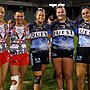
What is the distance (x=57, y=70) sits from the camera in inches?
247

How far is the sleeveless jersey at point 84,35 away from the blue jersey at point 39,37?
0.70 meters

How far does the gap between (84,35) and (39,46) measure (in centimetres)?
101

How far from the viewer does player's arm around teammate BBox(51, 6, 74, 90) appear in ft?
20.3

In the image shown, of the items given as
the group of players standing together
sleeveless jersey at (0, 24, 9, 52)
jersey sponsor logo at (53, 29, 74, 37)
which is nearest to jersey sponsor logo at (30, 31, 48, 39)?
the group of players standing together

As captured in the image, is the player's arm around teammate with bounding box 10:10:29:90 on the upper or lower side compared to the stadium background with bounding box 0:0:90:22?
lower

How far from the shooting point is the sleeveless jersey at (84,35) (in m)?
6.17

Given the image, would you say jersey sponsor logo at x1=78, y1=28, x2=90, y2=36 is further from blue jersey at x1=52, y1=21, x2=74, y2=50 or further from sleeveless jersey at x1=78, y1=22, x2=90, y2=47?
blue jersey at x1=52, y1=21, x2=74, y2=50

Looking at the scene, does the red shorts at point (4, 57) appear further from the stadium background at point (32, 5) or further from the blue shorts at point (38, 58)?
the stadium background at point (32, 5)

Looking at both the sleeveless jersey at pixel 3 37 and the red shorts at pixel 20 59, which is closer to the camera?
the sleeveless jersey at pixel 3 37

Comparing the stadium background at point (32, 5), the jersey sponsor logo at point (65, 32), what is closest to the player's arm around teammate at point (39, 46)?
the jersey sponsor logo at point (65, 32)

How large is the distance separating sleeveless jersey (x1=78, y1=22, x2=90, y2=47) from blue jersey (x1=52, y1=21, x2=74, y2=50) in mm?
173

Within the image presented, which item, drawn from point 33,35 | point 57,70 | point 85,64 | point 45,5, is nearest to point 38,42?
point 33,35

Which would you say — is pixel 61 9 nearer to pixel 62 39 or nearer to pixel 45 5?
pixel 62 39

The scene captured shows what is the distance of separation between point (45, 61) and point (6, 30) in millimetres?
1100
